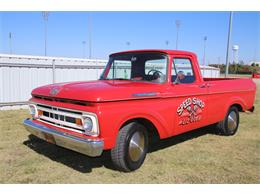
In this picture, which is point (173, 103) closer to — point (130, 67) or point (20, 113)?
point (130, 67)

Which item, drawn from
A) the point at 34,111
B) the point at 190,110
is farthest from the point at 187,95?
the point at 34,111

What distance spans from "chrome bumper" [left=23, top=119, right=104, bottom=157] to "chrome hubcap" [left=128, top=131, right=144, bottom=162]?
2.20 feet

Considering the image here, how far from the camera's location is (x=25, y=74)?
396 inches

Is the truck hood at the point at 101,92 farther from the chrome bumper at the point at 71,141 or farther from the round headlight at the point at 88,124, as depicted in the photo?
the chrome bumper at the point at 71,141

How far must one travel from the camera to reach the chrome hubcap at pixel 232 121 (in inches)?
240

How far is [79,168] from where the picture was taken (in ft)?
13.2

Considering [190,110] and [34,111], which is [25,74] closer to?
[34,111]

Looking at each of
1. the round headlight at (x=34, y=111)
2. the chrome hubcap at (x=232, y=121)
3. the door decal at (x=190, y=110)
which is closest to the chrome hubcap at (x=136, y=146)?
the door decal at (x=190, y=110)

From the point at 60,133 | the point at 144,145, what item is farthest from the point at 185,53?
the point at 60,133

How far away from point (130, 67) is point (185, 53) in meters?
1.14

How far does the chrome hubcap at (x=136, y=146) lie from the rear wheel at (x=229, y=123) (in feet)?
9.33

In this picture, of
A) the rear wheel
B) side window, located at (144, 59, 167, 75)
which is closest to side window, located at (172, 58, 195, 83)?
side window, located at (144, 59, 167, 75)

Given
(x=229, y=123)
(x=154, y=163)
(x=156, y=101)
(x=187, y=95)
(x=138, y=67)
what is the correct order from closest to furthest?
(x=156, y=101)
(x=154, y=163)
(x=187, y=95)
(x=138, y=67)
(x=229, y=123)

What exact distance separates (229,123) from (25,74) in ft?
26.4
